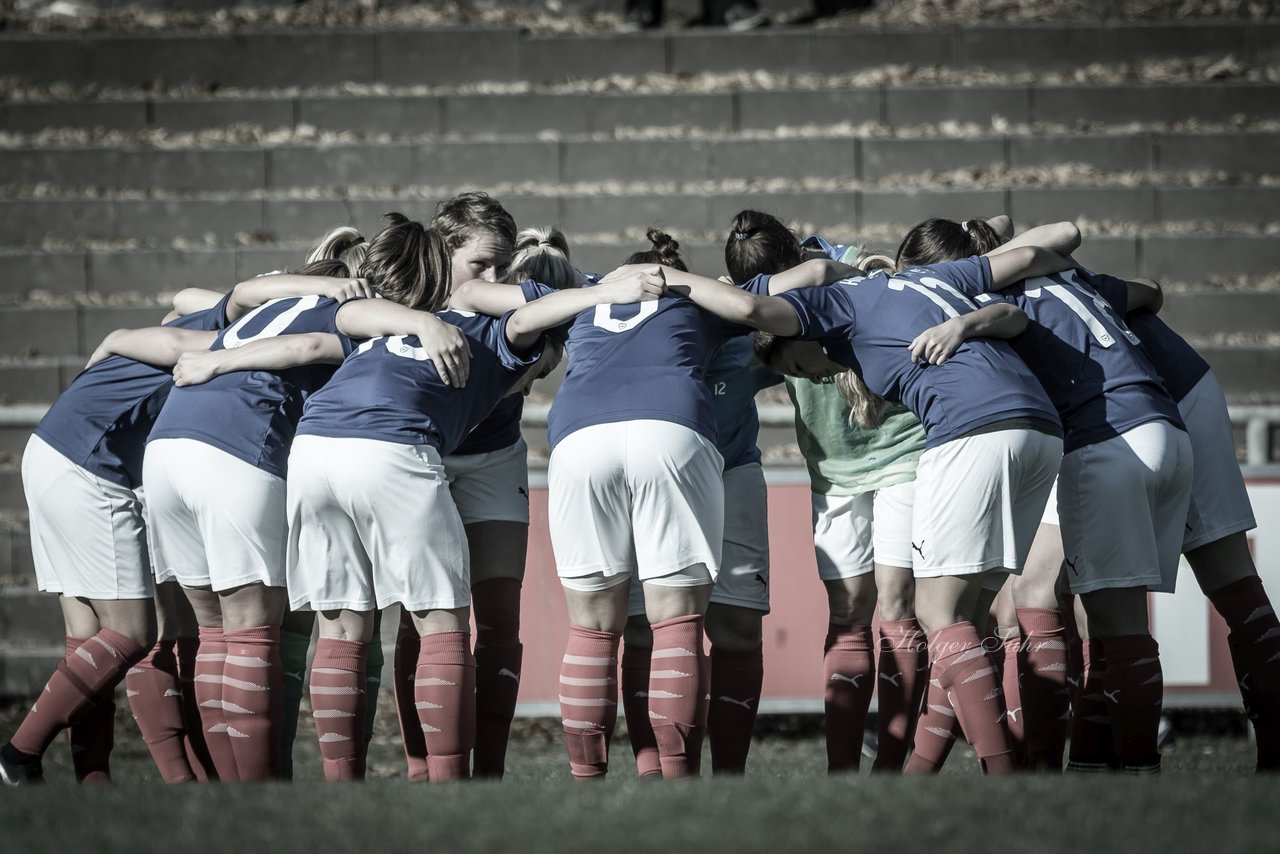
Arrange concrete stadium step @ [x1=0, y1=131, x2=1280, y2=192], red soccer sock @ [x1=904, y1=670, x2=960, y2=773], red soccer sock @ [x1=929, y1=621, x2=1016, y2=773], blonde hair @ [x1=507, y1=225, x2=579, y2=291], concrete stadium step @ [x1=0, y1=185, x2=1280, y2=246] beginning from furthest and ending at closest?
concrete stadium step @ [x1=0, y1=131, x2=1280, y2=192]
concrete stadium step @ [x1=0, y1=185, x2=1280, y2=246]
blonde hair @ [x1=507, y1=225, x2=579, y2=291]
red soccer sock @ [x1=904, y1=670, x2=960, y2=773]
red soccer sock @ [x1=929, y1=621, x2=1016, y2=773]

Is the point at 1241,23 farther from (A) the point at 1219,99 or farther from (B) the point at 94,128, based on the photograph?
(B) the point at 94,128

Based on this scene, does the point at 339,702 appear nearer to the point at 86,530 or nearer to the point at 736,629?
the point at 86,530

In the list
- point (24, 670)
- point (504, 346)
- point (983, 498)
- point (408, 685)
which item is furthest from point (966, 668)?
point (24, 670)

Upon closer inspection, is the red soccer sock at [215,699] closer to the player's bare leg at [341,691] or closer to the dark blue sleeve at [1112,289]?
the player's bare leg at [341,691]

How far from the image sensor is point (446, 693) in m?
3.85

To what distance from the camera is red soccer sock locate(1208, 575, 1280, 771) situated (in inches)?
161

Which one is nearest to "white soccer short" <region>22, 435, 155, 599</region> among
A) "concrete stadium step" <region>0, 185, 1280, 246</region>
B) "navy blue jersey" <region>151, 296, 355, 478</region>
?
"navy blue jersey" <region>151, 296, 355, 478</region>

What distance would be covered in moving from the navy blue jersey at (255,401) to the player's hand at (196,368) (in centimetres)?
3

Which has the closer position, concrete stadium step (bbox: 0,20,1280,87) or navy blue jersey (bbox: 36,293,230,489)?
navy blue jersey (bbox: 36,293,230,489)

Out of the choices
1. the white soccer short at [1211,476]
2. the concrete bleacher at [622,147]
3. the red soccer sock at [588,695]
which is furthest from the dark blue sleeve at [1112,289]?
the concrete bleacher at [622,147]

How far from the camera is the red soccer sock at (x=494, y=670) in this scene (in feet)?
14.5

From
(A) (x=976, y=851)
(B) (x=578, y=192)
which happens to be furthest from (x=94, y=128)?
(A) (x=976, y=851)

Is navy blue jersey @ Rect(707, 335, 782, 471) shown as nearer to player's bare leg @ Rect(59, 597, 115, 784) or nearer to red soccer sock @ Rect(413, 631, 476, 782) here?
red soccer sock @ Rect(413, 631, 476, 782)

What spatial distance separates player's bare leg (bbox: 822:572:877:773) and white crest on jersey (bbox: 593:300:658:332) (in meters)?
1.22
